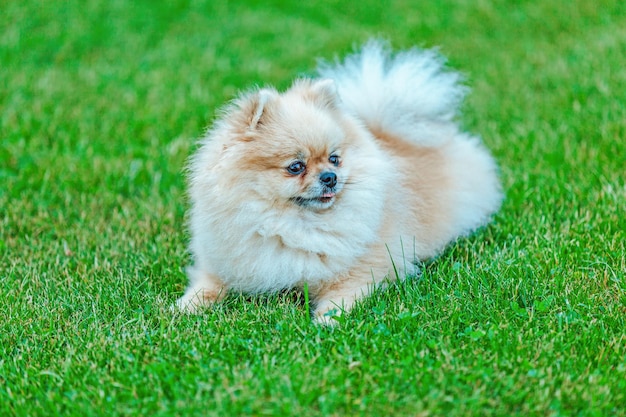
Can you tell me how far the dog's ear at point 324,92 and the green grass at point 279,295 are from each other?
935 mm

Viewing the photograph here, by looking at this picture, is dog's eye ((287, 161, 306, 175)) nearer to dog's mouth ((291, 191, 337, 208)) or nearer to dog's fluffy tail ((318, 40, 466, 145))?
dog's mouth ((291, 191, 337, 208))

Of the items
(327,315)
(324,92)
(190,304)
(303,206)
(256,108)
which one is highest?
(324,92)

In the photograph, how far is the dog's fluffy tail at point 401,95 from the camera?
4.13 metres

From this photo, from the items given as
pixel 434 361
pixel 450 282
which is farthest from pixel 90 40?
pixel 434 361

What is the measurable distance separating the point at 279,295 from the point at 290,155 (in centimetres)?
71

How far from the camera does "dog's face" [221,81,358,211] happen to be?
3258mm

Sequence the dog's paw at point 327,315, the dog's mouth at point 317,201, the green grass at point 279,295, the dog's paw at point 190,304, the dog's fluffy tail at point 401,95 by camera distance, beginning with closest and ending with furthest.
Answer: the green grass at point 279,295 < the dog's paw at point 327,315 < the dog's mouth at point 317,201 < the dog's paw at point 190,304 < the dog's fluffy tail at point 401,95

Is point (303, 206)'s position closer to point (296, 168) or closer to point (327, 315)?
point (296, 168)

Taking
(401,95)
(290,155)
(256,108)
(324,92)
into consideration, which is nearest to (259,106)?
(256,108)

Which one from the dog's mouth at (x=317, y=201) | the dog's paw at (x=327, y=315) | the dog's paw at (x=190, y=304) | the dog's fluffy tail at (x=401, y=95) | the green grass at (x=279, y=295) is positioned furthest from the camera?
the dog's fluffy tail at (x=401, y=95)

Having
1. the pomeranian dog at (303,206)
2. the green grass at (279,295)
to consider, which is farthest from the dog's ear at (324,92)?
the green grass at (279,295)

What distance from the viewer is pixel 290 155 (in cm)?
326

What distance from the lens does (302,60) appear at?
732cm

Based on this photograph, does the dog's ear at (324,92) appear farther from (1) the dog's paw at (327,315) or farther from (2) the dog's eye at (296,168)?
(1) the dog's paw at (327,315)
